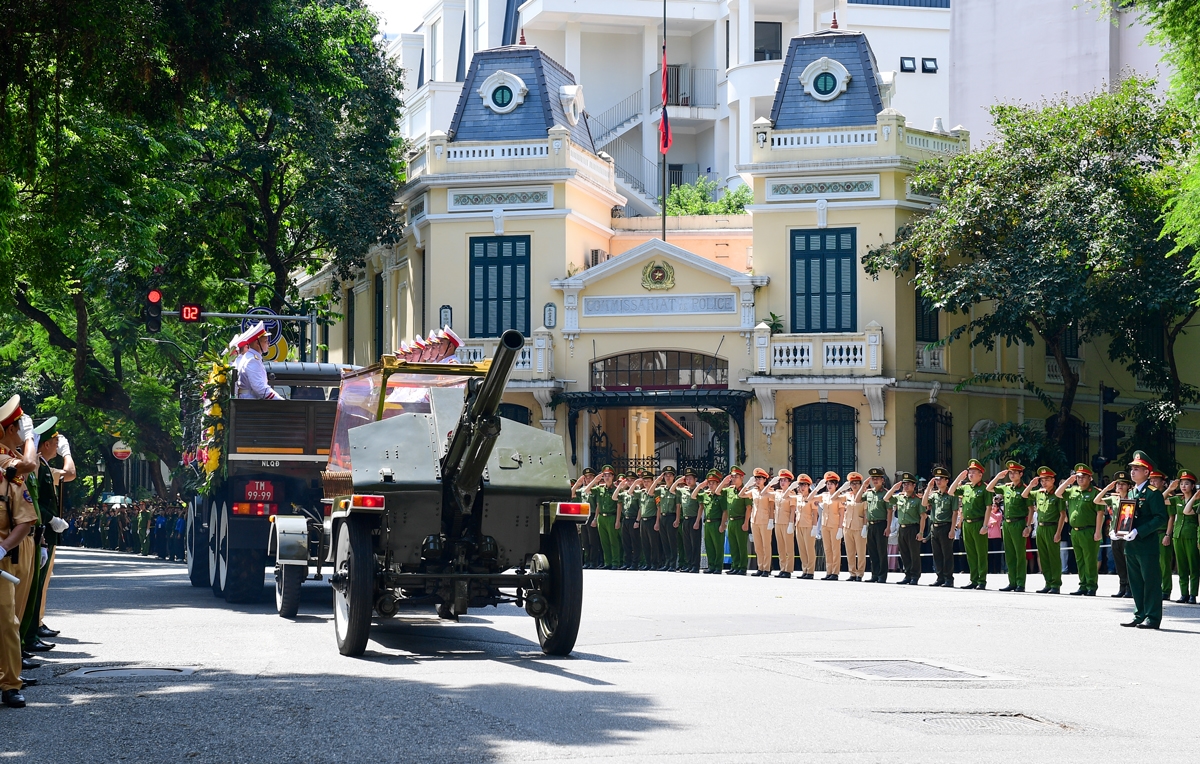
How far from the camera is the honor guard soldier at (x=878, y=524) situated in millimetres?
24750

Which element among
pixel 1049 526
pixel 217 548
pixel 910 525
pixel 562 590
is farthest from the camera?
pixel 910 525

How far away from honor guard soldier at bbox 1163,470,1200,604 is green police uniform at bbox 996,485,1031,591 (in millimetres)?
2164

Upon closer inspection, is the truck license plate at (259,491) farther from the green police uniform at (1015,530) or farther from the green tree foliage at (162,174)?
the green police uniform at (1015,530)

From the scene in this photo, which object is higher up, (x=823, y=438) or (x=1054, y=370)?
(x=1054, y=370)

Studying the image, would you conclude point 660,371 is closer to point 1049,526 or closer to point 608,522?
point 608,522

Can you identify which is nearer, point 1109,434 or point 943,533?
point 943,533

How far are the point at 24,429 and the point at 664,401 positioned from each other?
24.7 m

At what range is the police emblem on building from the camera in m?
35.8

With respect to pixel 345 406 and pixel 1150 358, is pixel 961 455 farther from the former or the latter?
pixel 345 406

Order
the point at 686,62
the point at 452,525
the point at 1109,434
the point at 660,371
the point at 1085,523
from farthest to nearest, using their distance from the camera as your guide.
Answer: the point at 686,62 < the point at 660,371 < the point at 1109,434 < the point at 1085,523 < the point at 452,525

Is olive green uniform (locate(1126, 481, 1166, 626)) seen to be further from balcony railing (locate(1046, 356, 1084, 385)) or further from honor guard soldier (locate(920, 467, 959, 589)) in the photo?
balcony railing (locate(1046, 356, 1084, 385))

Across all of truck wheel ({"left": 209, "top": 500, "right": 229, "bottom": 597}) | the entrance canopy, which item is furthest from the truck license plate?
the entrance canopy

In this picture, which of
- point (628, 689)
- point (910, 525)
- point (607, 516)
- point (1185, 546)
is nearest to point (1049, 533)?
point (1185, 546)

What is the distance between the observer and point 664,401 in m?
35.3
